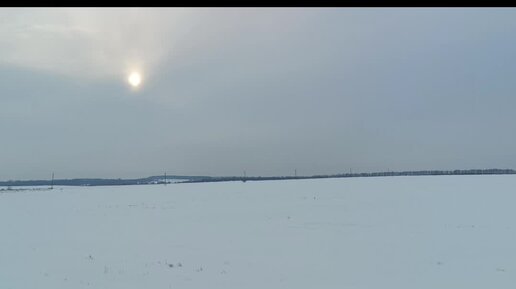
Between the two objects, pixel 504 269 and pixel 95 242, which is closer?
pixel 504 269

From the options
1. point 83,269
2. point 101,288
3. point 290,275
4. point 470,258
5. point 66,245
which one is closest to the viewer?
point 101,288

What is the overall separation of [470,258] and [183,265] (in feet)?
24.0

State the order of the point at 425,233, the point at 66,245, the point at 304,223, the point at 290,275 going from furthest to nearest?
1. the point at 304,223
2. the point at 425,233
3. the point at 66,245
4. the point at 290,275

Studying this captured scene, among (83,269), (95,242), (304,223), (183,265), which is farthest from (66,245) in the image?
(304,223)

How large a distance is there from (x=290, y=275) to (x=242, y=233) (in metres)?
6.27

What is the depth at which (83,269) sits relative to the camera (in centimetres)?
948

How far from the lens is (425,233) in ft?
46.2

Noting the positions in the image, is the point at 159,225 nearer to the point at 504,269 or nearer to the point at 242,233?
the point at 242,233

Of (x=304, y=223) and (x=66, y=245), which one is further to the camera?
(x=304, y=223)

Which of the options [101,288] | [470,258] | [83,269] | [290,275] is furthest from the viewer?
[470,258]

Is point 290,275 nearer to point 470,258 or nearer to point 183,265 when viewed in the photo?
point 183,265
